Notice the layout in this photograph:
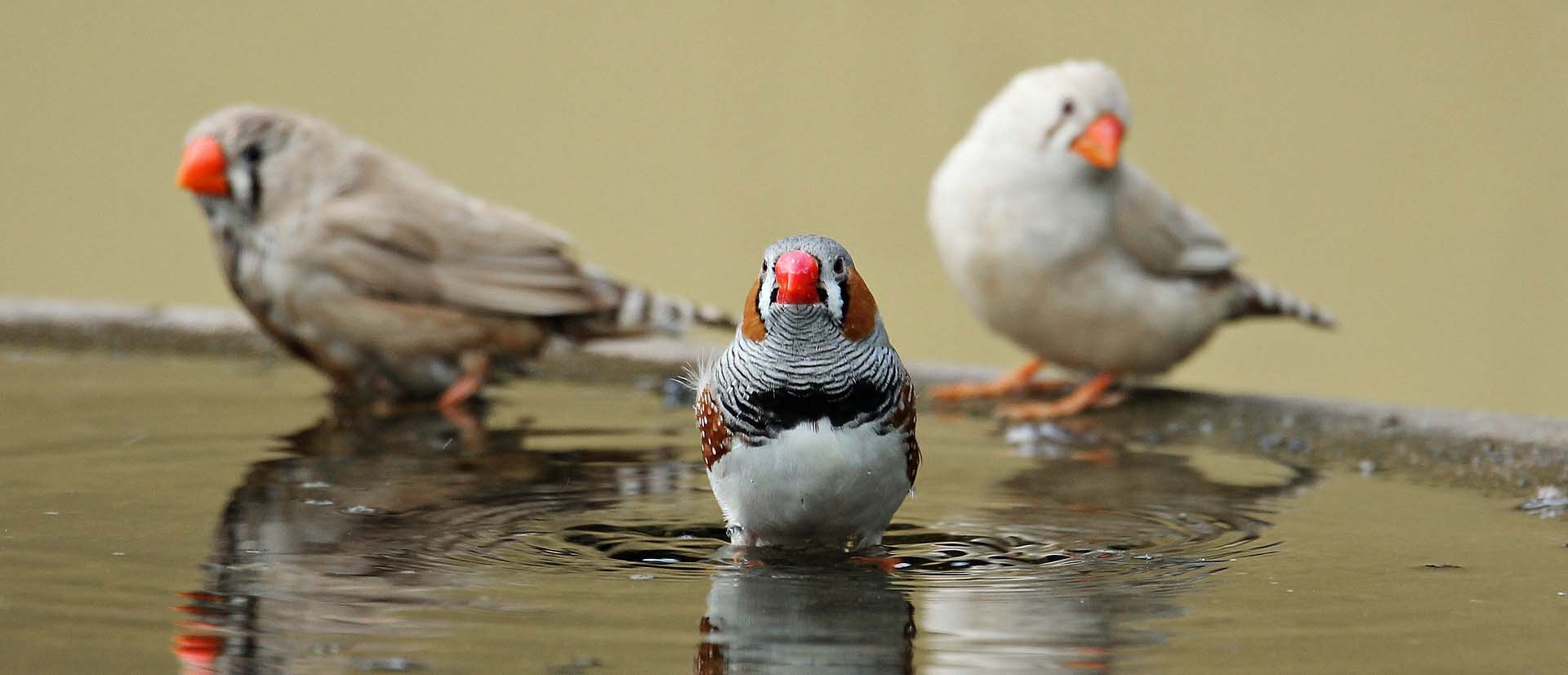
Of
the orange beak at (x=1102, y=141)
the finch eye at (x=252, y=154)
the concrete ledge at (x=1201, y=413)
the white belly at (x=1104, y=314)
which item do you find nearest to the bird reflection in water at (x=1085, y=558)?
the concrete ledge at (x=1201, y=413)

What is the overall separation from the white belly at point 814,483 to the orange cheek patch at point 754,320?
0.49 ft

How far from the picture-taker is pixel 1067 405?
16.4 feet

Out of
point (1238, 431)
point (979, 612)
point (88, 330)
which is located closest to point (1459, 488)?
point (1238, 431)

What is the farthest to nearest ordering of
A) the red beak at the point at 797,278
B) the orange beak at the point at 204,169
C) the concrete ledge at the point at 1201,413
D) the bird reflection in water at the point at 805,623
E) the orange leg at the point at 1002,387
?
the orange leg at the point at 1002,387 → the orange beak at the point at 204,169 → the concrete ledge at the point at 1201,413 → the red beak at the point at 797,278 → the bird reflection in water at the point at 805,623

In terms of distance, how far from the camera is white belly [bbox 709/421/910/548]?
9.59 ft

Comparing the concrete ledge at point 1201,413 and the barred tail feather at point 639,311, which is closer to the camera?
the concrete ledge at point 1201,413

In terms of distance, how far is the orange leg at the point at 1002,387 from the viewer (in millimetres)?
5188

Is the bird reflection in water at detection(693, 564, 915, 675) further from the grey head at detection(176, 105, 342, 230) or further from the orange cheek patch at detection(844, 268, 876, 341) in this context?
the grey head at detection(176, 105, 342, 230)

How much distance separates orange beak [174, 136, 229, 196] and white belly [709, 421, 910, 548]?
87.4 inches

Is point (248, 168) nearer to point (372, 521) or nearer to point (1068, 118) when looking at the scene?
point (372, 521)

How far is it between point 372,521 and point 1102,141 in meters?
2.23

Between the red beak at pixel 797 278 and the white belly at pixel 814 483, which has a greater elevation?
the red beak at pixel 797 278

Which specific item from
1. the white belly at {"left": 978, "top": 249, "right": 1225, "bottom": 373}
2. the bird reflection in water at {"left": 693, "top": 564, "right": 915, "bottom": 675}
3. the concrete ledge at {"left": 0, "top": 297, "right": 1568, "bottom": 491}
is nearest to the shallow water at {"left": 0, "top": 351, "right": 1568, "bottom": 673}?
the bird reflection in water at {"left": 693, "top": 564, "right": 915, "bottom": 675}

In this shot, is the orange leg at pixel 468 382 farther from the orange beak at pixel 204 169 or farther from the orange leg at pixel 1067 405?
the orange leg at pixel 1067 405
